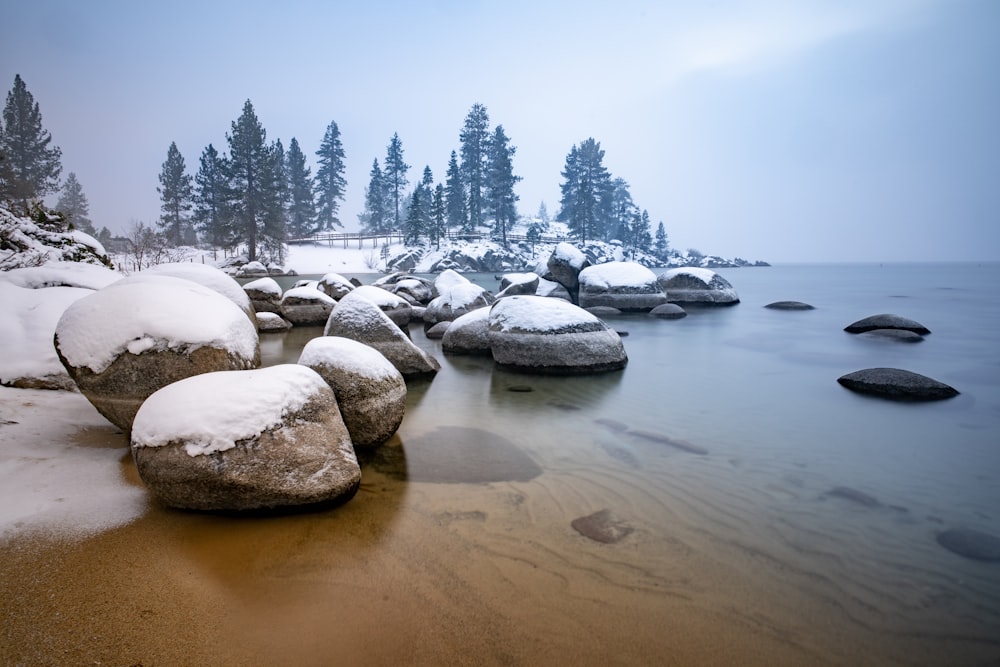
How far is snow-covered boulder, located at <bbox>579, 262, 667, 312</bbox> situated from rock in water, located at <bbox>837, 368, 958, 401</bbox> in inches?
474

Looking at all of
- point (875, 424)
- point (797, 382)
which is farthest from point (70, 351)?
point (797, 382)

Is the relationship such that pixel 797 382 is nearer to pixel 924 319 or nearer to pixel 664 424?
pixel 664 424

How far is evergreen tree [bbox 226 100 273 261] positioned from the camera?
4028cm

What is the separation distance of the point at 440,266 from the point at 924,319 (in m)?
40.0

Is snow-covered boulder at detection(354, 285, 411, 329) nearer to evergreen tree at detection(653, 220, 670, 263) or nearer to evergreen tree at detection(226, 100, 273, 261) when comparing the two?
evergreen tree at detection(226, 100, 273, 261)

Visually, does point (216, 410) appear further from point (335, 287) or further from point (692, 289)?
point (692, 289)

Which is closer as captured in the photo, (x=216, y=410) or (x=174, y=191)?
(x=216, y=410)

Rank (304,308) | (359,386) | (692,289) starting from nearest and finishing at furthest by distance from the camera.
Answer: (359,386) → (304,308) → (692,289)

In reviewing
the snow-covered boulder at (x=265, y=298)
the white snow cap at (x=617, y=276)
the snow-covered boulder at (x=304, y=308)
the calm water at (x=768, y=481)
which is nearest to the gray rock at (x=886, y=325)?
the calm water at (x=768, y=481)

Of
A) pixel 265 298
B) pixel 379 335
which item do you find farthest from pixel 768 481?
pixel 265 298

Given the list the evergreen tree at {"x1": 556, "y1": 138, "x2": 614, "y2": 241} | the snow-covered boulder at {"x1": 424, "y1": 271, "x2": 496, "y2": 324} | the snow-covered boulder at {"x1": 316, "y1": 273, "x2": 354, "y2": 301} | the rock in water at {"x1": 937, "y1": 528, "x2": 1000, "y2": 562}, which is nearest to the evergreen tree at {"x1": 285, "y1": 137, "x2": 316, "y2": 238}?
the evergreen tree at {"x1": 556, "y1": 138, "x2": 614, "y2": 241}

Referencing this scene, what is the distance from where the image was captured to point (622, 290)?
19.4m

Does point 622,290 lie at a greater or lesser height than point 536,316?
greater

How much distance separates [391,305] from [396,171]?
59934 mm
